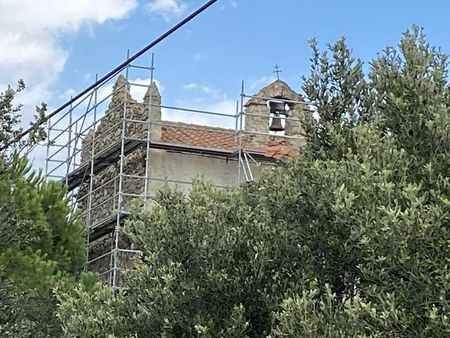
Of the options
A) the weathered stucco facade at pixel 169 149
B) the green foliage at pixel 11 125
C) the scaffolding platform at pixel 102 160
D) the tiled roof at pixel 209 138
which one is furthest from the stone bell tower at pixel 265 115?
the green foliage at pixel 11 125

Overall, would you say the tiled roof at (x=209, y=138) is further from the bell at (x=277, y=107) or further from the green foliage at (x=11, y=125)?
the green foliage at (x=11, y=125)

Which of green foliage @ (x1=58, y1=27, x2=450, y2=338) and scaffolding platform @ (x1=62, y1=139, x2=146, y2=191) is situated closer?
green foliage @ (x1=58, y1=27, x2=450, y2=338)

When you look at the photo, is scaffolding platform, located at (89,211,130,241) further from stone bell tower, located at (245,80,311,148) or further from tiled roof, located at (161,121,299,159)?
stone bell tower, located at (245,80,311,148)

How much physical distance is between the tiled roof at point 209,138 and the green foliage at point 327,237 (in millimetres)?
10375

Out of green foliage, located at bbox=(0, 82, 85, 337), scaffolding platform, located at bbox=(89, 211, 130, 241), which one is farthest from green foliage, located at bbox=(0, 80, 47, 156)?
scaffolding platform, located at bbox=(89, 211, 130, 241)

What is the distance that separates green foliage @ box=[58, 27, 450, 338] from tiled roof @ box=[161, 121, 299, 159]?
10.4m

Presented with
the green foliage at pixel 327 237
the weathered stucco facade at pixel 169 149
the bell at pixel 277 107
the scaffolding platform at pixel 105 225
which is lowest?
the green foliage at pixel 327 237

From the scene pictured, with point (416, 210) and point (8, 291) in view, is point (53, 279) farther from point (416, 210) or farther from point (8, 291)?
point (416, 210)

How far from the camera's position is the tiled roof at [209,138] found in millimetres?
17694

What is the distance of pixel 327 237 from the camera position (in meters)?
6.10

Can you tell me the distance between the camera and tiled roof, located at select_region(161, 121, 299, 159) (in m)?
17.7

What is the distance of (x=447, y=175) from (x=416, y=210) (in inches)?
29.8

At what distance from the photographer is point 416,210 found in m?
5.25

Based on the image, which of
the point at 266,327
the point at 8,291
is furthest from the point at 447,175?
the point at 8,291
